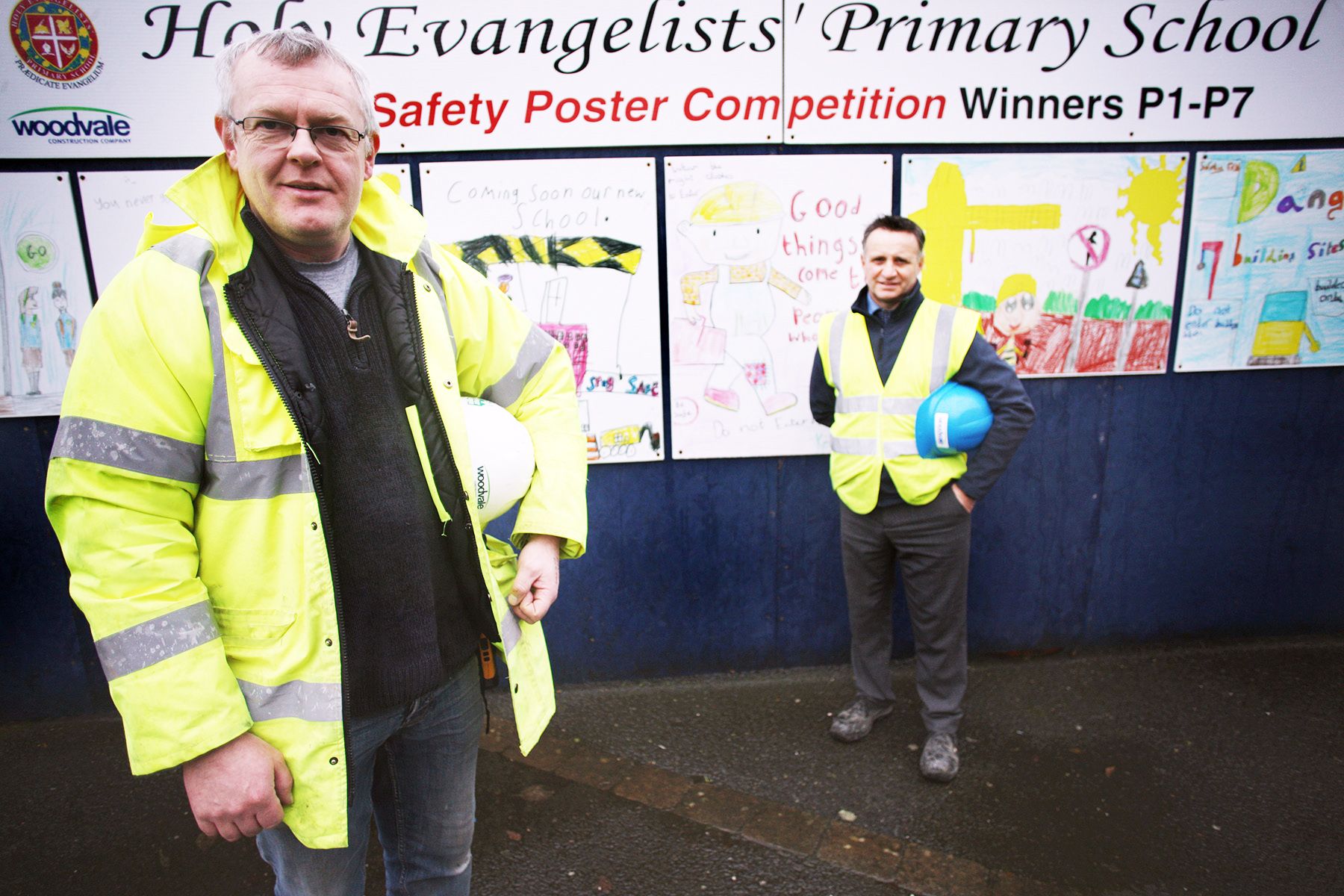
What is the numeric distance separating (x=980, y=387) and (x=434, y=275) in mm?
2084

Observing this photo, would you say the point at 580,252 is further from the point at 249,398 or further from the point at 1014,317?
the point at 249,398

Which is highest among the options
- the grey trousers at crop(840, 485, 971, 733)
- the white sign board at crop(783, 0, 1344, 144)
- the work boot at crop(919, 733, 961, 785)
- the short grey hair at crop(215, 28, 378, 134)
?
the white sign board at crop(783, 0, 1344, 144)

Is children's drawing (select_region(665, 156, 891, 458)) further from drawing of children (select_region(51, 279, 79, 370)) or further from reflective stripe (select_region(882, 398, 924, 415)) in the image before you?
drawing of children (select_region(51, 279, 79, 370))

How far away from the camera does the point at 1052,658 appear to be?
4.00m

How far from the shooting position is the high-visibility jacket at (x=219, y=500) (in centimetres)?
120

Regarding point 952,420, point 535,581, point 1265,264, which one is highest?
point 1265,264

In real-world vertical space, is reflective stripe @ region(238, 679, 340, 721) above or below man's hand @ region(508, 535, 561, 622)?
below

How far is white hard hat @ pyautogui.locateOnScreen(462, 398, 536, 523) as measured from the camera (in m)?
1.59

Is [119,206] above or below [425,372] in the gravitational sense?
above

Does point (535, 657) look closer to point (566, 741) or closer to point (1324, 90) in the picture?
point (566, 741)

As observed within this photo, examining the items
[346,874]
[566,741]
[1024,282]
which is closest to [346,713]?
[346,874]

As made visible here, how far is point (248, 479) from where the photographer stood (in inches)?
51.9

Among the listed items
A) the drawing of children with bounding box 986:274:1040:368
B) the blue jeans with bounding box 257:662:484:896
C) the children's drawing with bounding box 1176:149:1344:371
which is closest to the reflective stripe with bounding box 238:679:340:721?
the blue jeans with bounding box 257:662:484:896

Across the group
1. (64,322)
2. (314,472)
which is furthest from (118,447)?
(64,322)
